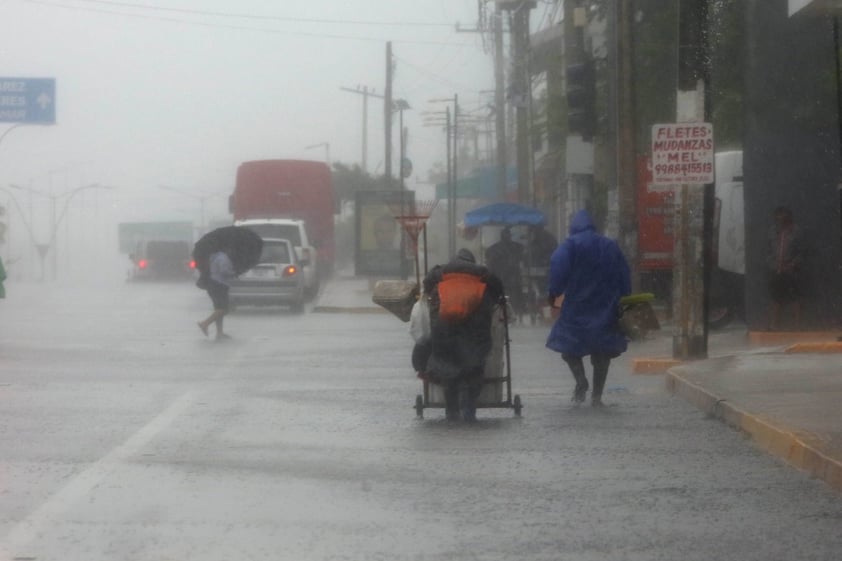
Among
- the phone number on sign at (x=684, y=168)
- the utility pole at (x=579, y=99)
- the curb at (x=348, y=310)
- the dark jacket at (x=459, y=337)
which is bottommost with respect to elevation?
the curb at (x=348, y=310)

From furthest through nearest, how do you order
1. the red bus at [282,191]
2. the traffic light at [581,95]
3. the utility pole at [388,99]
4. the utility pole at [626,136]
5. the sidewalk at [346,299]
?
1. the utility pole at [388,99]
2. the red bus at [282,191]
3. the sidewalk at [346,299]
4. the utility pole at [626,136]
5. the traffic light at [581,95]

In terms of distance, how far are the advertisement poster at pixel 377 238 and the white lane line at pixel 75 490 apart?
30.1 metres

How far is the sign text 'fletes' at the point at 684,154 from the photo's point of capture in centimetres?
1761

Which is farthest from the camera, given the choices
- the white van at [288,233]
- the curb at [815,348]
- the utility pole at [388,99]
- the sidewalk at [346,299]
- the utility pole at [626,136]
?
the utility pole at [388,99]

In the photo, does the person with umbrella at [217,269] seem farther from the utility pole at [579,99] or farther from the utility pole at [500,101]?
the utility pole at [500,101]

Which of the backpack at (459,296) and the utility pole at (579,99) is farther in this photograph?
the utility pole at (579,99)

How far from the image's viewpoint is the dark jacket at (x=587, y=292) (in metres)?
14.8

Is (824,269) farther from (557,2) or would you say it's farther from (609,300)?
(557,2)

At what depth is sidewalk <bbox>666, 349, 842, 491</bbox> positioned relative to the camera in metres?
10.7

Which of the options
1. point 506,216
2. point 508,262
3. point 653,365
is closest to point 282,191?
point 506,216

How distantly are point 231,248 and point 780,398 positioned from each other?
16200mm

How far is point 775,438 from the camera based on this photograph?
1136 centimetres

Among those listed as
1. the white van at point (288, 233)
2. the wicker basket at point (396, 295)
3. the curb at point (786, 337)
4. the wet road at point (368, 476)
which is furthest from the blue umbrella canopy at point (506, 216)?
the wicker basket at point (396, 295)

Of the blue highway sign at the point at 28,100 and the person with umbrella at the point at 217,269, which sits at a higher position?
the blue highway sign at the point at 28,100
